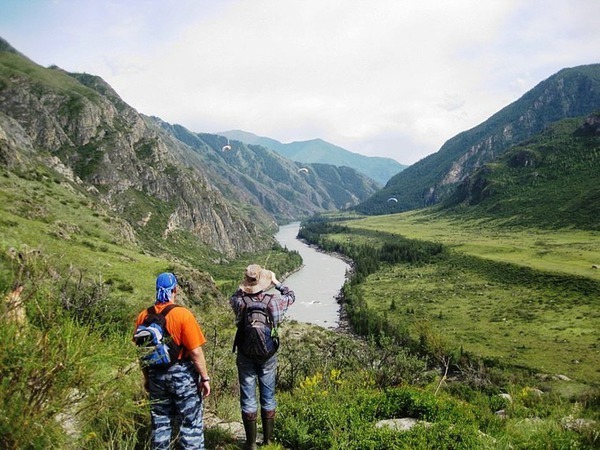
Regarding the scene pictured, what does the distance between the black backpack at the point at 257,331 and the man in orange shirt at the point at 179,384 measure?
103cm

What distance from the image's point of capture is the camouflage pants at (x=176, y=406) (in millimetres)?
6133

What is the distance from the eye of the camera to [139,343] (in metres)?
6.01

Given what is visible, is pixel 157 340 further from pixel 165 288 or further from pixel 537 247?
pixel 537 247

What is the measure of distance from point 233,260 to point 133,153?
196 feet

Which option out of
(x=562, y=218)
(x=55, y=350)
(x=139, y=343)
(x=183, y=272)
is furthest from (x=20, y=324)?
(x=562, y=218)

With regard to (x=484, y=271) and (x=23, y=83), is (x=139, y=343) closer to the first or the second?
(x=484, y=271)

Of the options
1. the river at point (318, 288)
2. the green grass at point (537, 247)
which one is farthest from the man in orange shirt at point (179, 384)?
the green grass at point (537, 247)

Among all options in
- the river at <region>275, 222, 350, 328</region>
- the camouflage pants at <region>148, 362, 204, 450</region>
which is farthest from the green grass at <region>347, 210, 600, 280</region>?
the camouflage pants at <region>148, 362, 204, 450</region>

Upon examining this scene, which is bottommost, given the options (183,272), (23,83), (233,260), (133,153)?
(233,260)

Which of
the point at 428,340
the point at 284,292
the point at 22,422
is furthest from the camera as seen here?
the point at 428,340

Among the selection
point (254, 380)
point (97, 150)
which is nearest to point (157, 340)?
point (254, 380)

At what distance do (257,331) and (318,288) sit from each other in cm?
12252

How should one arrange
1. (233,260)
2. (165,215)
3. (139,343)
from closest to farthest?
(139,343), (165,215), (233,260)

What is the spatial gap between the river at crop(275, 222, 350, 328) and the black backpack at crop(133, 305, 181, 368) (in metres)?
68.6
